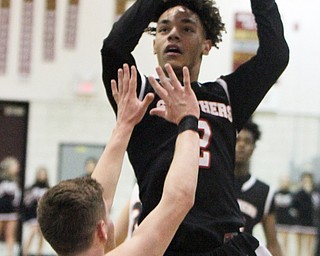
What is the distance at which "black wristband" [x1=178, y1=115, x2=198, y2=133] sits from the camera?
233 cm

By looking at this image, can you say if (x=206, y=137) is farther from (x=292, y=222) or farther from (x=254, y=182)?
(x=292, y=222)

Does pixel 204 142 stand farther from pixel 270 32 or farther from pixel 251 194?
pixel 251 194

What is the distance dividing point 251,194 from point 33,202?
14.2 feet

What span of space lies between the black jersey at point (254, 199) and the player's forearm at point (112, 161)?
2201mm

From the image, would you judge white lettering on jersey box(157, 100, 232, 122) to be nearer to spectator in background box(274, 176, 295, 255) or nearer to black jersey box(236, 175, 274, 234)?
black jersey box(236, 175, 274, 234)

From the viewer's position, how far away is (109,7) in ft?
28.7

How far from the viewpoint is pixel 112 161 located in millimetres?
2734

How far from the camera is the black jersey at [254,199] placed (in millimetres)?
4852

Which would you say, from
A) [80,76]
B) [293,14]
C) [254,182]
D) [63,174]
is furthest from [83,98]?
[254,182]

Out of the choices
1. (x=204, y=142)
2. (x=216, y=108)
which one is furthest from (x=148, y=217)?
(x=216, y=108)

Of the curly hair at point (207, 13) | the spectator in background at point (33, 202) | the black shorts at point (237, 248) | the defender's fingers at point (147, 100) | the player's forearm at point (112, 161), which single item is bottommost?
the spectator in background at point (33, 202)

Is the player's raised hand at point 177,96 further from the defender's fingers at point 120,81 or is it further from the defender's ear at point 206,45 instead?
the defender's ear at point 206,45

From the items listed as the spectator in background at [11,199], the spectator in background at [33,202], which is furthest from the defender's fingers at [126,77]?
the spectator in background at [11,199]

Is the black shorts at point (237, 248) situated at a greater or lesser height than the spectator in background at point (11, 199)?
greater
